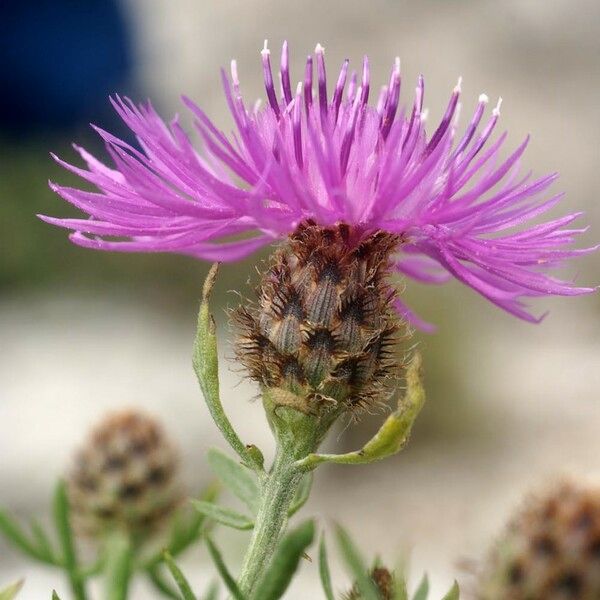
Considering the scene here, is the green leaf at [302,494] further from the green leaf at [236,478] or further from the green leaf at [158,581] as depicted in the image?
the green leaf at [158,581]

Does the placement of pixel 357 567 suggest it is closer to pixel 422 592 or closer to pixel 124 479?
pixel 422 592

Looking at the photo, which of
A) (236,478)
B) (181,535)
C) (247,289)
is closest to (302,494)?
(236,478)

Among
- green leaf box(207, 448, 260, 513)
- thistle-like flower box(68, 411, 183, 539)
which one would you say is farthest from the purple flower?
thistle-like flower box(68, 411, 183, 539)

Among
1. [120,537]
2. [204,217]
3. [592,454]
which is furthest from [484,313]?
[204,217]

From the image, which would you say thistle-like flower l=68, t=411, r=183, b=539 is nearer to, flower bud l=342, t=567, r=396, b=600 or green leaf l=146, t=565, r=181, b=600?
green leaf l=146, t=565, r=181, b=600

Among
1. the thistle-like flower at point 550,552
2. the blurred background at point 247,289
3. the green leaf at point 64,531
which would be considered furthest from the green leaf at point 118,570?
the blurred background at point 247,289

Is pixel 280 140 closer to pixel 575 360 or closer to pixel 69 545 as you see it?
pixel 69 545
